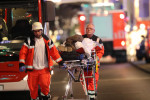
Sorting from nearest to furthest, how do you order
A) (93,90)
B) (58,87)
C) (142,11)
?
1. (93,90)
2. (58,87)
3. (142,11)

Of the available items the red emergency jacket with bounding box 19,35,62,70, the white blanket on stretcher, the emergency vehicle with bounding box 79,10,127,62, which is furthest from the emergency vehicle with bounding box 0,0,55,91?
the emergency vehicle with bounding box 79,10,127,62

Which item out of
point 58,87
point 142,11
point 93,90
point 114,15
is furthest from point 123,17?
point 142,11

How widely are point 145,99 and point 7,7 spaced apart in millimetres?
4361

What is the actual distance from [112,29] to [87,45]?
16808 mm

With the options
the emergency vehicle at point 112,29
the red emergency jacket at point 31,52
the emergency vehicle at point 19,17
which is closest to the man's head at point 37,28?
the red emergency jacket at point 31,52

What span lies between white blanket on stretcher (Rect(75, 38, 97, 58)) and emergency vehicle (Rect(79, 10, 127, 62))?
16315 millimetres

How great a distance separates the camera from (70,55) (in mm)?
9438

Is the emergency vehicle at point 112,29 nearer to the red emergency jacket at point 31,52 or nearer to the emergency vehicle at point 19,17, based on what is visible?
the emergency vehicle at point 19,17

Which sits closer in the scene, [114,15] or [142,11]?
[114,15]

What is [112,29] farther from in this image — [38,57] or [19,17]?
[38,57]

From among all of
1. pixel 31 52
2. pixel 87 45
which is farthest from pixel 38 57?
pixel 87 45

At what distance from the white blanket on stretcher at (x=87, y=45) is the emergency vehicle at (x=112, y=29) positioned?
53.5ft

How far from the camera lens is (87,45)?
32.1 feet

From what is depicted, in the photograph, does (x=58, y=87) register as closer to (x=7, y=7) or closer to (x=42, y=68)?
(x=7, y=7)
